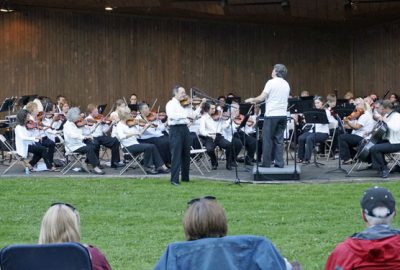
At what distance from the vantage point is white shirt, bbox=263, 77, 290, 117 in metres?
14.6

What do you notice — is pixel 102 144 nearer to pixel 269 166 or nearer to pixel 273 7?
pixel 269 166

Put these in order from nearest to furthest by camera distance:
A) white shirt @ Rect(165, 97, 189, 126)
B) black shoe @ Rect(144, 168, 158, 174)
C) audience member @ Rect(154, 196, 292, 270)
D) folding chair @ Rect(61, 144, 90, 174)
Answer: audience member @ Rect(154, 196, 292, 270), white shirt @ Rect(165, 97, 189, 126), black shoe @ Rect(144, 168, 158, 174), folding chair @ Rect(61, 144, 90, 174)

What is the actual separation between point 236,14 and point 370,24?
16.7ft

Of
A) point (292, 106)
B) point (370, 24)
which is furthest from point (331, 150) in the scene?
point (370, 24)

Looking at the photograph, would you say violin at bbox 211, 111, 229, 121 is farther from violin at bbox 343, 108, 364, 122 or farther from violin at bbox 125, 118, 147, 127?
violin at bbox 343, 108, 364, 122

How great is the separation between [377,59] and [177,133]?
1420 centimetres

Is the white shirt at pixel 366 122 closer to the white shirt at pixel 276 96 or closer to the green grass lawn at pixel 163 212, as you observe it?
the white shirt at pixel 276 96

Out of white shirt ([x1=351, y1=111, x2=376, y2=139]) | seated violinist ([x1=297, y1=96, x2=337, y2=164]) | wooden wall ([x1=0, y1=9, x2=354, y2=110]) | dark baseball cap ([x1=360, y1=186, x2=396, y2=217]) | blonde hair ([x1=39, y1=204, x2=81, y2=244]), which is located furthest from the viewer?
wooden wall ([x1=0, y1=9, x2=354, y2=110])

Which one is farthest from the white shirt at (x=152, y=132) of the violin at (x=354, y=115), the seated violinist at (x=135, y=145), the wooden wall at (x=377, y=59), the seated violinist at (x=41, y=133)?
the wooden wall at (x=377, y=59)

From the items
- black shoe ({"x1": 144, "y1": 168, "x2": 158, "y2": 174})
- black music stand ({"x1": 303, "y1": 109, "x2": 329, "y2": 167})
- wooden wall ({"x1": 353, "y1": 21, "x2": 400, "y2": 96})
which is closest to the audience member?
black shoe ({"x1": 144, "y1": 168, "x2": 158, "y2": 174})

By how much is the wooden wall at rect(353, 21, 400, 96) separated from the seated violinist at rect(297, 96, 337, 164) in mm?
7967

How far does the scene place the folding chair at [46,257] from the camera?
15.5ft

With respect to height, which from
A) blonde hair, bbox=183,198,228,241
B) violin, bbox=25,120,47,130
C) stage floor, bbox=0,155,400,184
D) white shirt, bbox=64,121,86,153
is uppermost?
violin, bbox=25,120,47,130

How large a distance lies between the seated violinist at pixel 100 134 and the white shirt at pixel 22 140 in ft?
4.00
